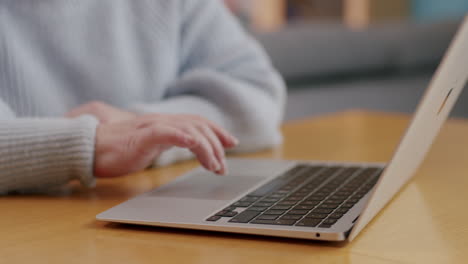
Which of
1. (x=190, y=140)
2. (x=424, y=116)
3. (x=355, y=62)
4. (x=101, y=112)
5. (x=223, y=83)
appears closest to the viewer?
(x=424, y=116)

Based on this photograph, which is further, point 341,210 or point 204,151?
point 204,151

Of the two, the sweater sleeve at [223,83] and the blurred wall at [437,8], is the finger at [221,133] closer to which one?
the sweater sleeve at [223,83]

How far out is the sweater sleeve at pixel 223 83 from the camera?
34.2 inches

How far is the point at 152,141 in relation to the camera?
0.60 meters

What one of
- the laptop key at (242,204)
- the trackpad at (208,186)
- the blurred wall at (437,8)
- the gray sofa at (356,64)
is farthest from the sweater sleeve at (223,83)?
the blurred wall at (437,8)

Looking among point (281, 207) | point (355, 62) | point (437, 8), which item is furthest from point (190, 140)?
point (437, 8)

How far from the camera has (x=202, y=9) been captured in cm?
99

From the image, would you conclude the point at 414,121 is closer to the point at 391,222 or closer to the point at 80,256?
the point at 391,222

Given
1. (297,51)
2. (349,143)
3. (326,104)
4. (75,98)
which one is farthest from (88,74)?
(326,104)

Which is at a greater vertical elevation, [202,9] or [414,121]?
[202,9]

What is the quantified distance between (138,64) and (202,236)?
0.50 m

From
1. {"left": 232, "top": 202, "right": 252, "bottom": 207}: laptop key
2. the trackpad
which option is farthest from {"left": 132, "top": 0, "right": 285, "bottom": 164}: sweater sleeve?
{"left": 232, "top": 202, "right": 252, "bottom": 207}: laptop key

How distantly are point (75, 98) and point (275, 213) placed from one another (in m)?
0.47

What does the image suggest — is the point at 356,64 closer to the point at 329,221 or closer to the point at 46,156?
the point at 46,156
